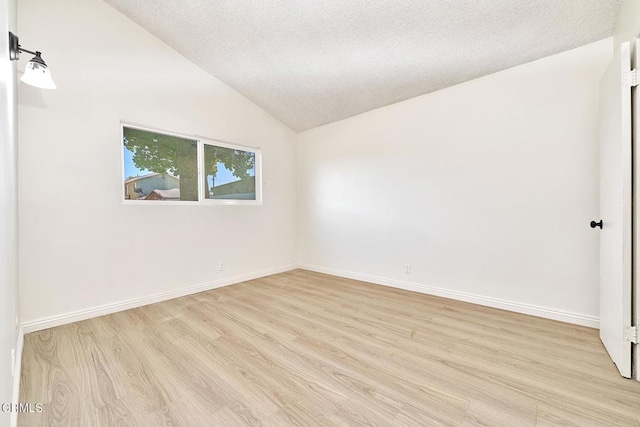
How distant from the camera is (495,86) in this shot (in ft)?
9.14

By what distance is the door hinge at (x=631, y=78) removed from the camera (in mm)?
1607

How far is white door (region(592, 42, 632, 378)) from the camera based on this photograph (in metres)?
1.64

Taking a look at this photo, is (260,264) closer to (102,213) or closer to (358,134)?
(102,213)

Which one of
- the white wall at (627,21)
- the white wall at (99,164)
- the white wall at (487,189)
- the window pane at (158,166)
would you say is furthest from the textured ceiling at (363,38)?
the window pane at (158,166)

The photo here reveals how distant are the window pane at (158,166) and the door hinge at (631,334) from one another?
13.4 ft

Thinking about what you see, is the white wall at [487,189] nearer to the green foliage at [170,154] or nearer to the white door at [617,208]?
the white door at [617,208]

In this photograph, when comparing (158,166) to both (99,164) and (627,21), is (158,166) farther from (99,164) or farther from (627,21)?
(627,21)

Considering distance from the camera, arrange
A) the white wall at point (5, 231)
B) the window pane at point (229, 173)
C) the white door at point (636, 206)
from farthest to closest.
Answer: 1. the window pane at point (229, 173)
2. the white door at point (636, 206)
3. the white wall at point (5, 231)

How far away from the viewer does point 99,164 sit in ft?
8.95

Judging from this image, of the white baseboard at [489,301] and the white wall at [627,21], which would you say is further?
the white baseboard at [489,301]

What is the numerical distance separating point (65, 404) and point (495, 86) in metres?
4.17

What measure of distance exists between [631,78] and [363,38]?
1.94 m

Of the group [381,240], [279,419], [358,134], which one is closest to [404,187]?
[381,240]

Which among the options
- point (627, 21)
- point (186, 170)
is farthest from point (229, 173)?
point (627, 21)
